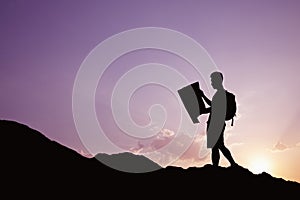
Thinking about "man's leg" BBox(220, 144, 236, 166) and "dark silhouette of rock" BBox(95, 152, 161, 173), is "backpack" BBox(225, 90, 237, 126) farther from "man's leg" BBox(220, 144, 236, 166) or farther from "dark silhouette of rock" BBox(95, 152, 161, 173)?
"dark silhouette of rock" BBox(95, 152, 161, 173)

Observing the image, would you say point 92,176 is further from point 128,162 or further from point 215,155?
point 215,155

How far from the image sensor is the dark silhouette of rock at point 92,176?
14.1m

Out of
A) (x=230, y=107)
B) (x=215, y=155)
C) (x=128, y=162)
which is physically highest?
(x=230, y=107)

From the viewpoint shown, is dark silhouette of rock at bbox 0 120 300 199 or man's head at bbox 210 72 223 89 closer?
dark silhouette of rock at bbox 0 120 300 199

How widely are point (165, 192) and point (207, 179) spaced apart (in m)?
2.51

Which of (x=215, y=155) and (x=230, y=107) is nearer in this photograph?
(x=230, y=107)

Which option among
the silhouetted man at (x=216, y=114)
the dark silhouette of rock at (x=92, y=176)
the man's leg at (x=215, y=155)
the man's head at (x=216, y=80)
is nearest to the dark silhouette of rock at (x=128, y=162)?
the dark silhouette of rock at (x=92, y=176)

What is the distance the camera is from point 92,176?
1496 centimetres

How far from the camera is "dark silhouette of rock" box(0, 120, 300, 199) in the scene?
14089mm

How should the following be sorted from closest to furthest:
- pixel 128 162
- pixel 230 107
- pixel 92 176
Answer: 1. pixel 92 176
2. pixel 230 107
3. pixel 128 162

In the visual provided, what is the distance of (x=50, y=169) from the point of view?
48.8 feet

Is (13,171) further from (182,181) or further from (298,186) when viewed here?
(298,186)

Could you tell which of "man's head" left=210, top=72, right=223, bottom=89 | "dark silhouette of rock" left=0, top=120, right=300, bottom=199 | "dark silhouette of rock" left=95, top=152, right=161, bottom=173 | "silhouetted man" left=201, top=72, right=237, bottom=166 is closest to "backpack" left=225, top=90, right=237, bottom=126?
"silhouetted man" left=201, top=72, right=237, bottom=166

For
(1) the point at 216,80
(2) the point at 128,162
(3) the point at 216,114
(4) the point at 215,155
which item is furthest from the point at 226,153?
(2) the point at 128,162
